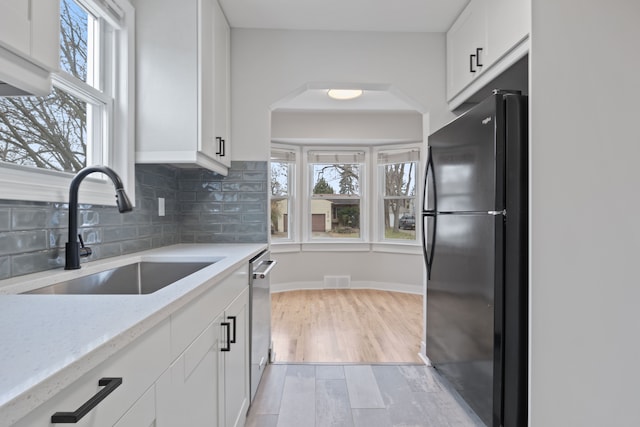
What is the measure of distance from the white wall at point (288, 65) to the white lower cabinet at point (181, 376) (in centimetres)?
127

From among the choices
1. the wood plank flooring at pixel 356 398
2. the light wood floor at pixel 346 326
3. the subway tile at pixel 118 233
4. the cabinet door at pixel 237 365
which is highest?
the subway tile at pixel 118 233

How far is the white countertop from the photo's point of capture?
1.40 ft

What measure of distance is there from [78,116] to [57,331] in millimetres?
1278

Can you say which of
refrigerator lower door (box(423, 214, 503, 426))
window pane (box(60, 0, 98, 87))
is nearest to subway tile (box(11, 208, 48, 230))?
window pane (box(60, 0, 98, 87))

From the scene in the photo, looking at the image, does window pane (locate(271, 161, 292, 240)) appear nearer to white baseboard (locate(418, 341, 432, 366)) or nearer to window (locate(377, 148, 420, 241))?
window (locate(377, 148, 420, 241))

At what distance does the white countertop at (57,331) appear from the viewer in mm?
427

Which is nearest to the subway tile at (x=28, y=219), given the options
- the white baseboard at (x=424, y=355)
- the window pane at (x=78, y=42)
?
the window pane at (x=78, y=42)

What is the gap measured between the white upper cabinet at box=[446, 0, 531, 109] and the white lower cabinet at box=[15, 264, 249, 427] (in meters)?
1.76

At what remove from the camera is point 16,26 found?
72cm

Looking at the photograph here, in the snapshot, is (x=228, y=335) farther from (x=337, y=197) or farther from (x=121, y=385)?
(x=337, y=197)

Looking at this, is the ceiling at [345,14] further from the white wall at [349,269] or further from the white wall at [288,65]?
the white wall at [349,269]

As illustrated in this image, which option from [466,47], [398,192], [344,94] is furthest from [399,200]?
[466,47]

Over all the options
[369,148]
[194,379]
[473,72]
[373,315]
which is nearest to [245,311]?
[194,379]

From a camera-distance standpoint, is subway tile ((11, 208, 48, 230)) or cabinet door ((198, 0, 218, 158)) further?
cabinet door ((198, 0, 218, 158))
